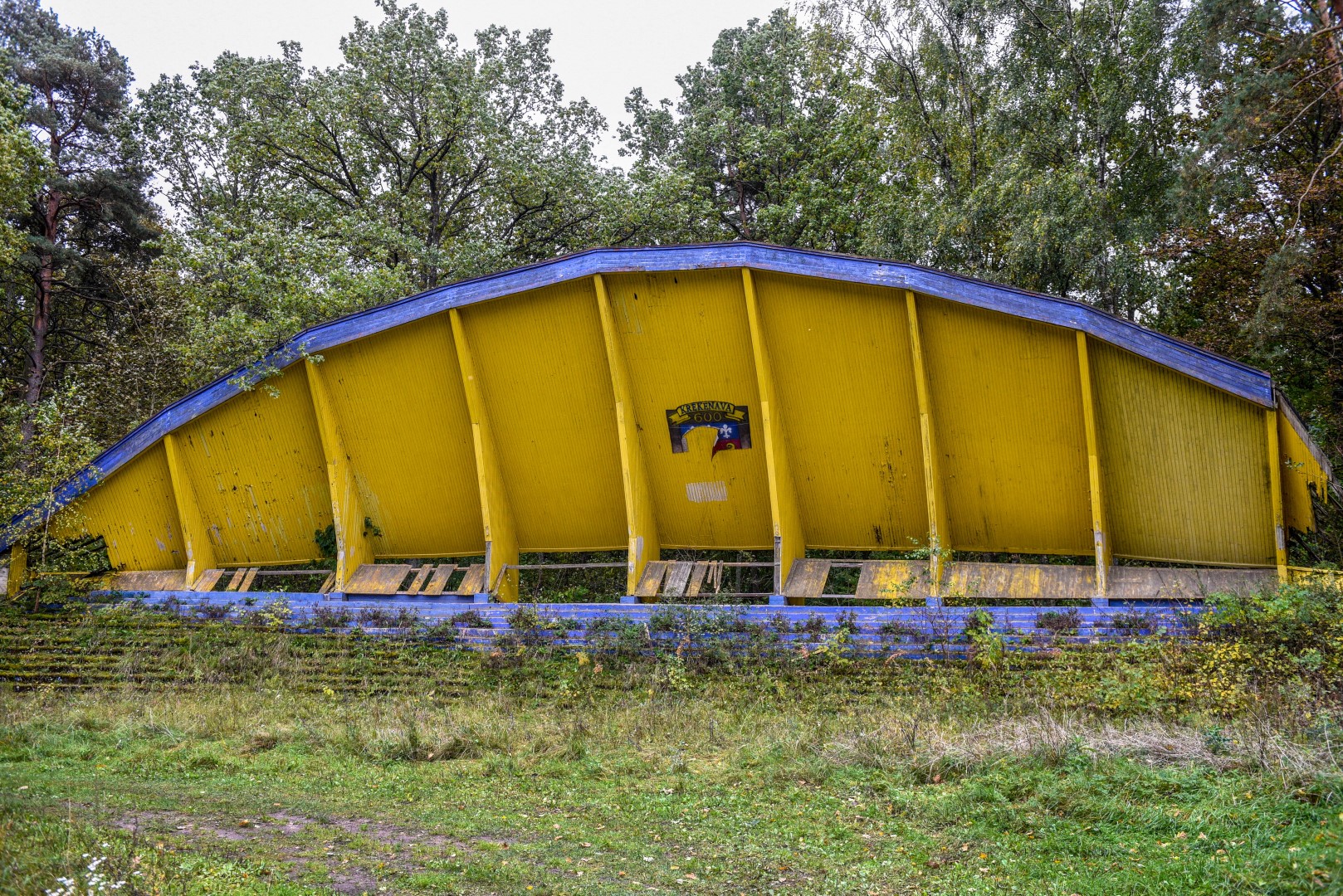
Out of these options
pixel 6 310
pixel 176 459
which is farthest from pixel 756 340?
pixel 6 310

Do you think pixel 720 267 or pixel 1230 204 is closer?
pixel 720 267

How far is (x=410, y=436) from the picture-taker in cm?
1459

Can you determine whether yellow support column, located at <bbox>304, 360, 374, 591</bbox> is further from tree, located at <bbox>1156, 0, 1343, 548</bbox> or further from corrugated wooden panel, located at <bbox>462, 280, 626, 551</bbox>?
tree, located at <bbox>1156, 0, 1343, 548</bbox>

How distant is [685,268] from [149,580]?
10573mm

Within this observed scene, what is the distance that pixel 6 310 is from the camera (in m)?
24.7

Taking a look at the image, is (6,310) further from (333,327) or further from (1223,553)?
(1223,553)

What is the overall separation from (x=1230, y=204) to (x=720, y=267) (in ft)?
36.5

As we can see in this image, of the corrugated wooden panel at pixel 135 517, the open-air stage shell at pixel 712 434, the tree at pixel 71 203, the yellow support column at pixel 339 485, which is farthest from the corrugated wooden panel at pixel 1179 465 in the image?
the tree at pixel 71 203

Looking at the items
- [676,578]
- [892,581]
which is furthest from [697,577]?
[892,581]

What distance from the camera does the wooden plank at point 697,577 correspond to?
513 inches

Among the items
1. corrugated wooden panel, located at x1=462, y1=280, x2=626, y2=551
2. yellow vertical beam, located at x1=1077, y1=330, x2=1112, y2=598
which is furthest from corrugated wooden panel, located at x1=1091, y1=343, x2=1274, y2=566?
corrugated wooden panel, located at x1=462, y1=280, x2=626, y2=551

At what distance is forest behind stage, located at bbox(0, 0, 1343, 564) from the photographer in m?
16.0

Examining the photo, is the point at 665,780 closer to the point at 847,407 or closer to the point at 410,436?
the point at 847,407

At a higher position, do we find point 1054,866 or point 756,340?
point 756,340
